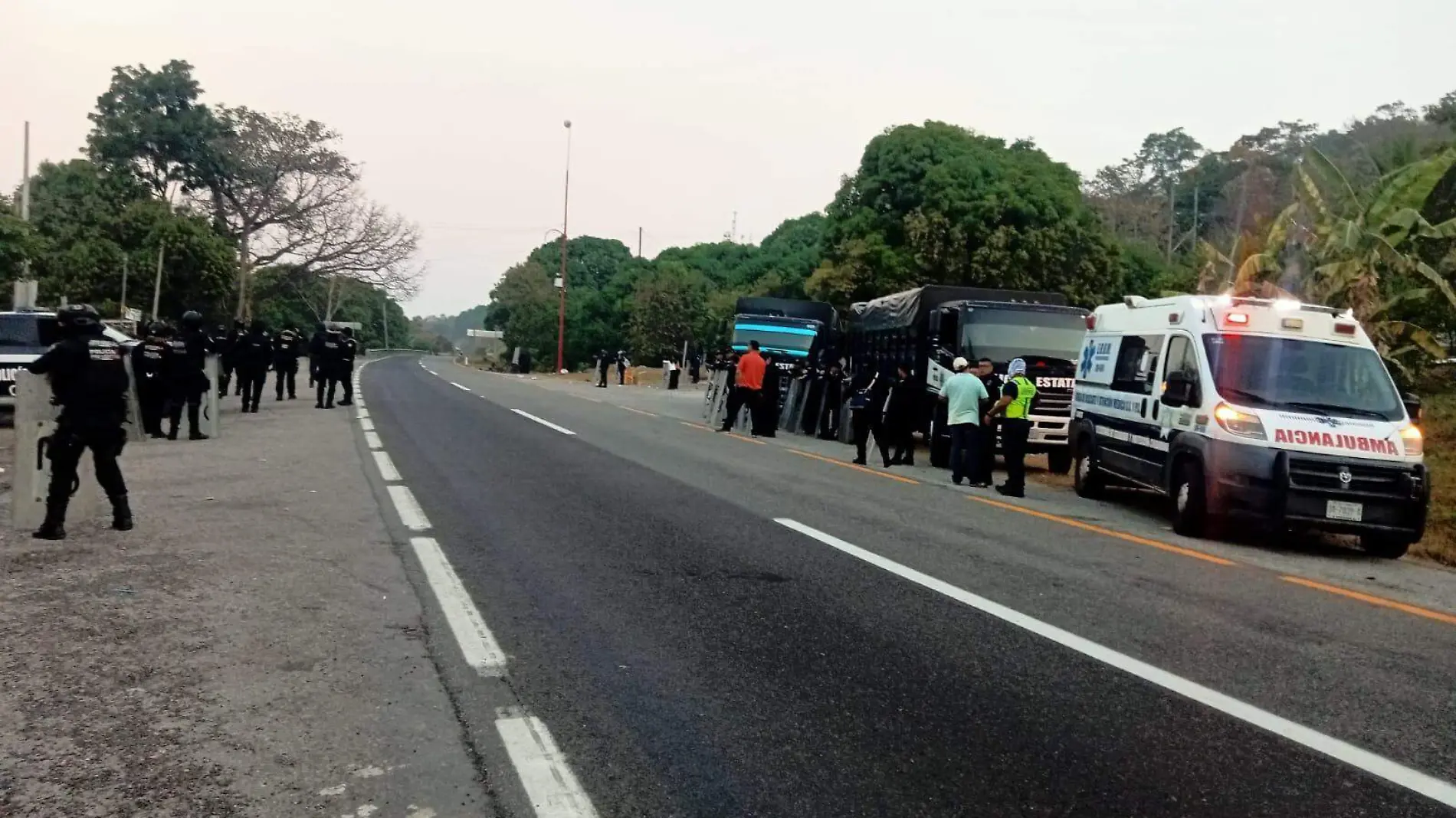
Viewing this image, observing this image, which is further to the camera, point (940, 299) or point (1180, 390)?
point (940, 299)

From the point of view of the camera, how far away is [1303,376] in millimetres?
11516

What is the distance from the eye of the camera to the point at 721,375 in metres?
26.0

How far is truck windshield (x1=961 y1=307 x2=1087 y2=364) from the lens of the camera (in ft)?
63.8

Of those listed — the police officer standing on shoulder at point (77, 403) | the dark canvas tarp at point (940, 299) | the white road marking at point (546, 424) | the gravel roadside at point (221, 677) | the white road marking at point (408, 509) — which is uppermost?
the dark canvas tarp at point (940, 299)

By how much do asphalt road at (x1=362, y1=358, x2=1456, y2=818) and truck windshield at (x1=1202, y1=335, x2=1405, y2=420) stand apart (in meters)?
2.27

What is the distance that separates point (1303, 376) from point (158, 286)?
153ft

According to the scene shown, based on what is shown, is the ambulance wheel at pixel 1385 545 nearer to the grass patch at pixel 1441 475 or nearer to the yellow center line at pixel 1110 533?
the grass patch at pixel 1441 475

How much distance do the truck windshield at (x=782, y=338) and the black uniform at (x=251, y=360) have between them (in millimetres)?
11906

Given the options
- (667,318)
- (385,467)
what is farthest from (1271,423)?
(667,318)

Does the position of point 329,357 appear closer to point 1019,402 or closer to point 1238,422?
point 1019,402

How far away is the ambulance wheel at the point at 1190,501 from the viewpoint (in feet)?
36.9

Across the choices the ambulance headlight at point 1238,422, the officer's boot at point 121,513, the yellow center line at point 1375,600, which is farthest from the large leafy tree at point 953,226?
the officer's boot at point 121,513

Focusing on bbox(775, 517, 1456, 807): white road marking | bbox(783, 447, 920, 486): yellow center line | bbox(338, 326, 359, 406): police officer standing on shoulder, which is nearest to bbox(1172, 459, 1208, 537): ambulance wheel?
bbox(783, 447, 920, 486): yellow center line

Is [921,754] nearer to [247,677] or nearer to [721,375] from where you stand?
[247,677]
